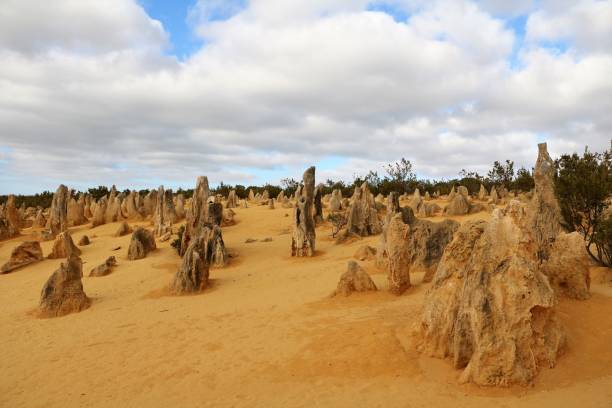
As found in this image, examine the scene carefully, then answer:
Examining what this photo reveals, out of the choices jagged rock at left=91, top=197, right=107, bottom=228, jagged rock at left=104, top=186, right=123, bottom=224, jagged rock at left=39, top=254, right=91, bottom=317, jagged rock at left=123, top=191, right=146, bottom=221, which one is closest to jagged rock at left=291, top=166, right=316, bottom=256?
jagged rock at left=39, top=254, right=91, bottom=317

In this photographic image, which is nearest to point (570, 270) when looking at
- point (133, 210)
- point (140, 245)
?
point (140, 245)

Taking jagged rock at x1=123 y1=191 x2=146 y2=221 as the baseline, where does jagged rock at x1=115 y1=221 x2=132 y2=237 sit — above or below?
below

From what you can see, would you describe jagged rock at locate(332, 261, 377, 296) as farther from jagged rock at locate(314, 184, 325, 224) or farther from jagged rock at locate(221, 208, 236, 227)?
jagged rock at locate(221, 208, 236, 227)

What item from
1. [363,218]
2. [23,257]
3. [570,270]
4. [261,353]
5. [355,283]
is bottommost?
[261,353]

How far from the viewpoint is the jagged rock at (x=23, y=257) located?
20.4 metres

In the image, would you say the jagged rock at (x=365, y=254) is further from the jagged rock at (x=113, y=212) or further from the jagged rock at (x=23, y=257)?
the jagged rock at (x=113, y=212)

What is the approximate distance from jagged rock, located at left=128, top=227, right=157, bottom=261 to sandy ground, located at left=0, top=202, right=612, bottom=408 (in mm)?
4852

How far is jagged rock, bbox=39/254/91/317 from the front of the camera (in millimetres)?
13117

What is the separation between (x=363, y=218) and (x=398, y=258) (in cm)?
1044

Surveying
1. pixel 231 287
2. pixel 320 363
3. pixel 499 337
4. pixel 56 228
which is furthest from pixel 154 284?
pixel 56 228

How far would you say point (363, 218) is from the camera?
21.8 m

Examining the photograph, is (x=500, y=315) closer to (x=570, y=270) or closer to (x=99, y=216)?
(x=570, y=270)

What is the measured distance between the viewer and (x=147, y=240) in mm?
20812

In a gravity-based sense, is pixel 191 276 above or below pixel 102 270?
above
